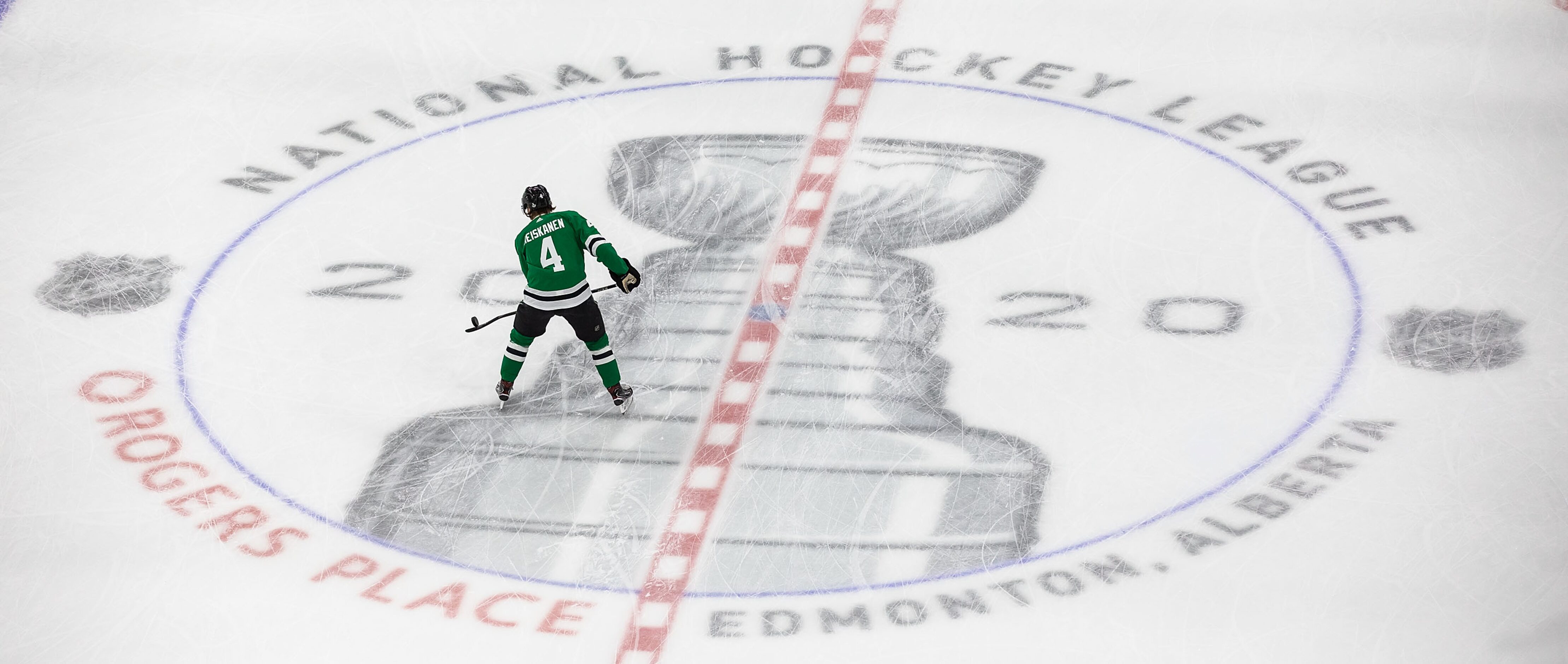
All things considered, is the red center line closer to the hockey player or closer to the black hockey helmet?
the hockey player

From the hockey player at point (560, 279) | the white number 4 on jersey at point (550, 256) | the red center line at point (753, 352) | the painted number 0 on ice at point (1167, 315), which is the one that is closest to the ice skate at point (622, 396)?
the hockey player at point (560, 279)

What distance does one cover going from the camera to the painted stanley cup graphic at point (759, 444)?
3439mm

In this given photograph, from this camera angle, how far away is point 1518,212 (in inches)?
180

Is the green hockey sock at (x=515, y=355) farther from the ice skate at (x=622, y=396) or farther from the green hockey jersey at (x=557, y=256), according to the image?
the ice skate at (x=622, y=396)

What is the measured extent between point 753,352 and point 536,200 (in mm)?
771

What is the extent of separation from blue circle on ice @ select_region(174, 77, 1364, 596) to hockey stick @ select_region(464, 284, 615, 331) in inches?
19.2

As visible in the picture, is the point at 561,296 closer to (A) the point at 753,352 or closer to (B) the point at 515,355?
(B) the point at 515,355

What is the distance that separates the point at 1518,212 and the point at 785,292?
231 cm

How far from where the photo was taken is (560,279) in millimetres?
3791

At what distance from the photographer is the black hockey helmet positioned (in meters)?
3.83

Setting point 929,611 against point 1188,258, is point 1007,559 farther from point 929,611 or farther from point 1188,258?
point 1188,258

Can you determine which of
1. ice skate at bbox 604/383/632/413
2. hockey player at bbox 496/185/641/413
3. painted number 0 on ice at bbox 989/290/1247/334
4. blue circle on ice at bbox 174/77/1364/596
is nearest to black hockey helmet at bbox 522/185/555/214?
hockey player at bbox 496/185/641/413

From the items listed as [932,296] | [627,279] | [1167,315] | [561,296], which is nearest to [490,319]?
[561,296]

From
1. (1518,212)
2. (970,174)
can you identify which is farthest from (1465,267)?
(970,174)
